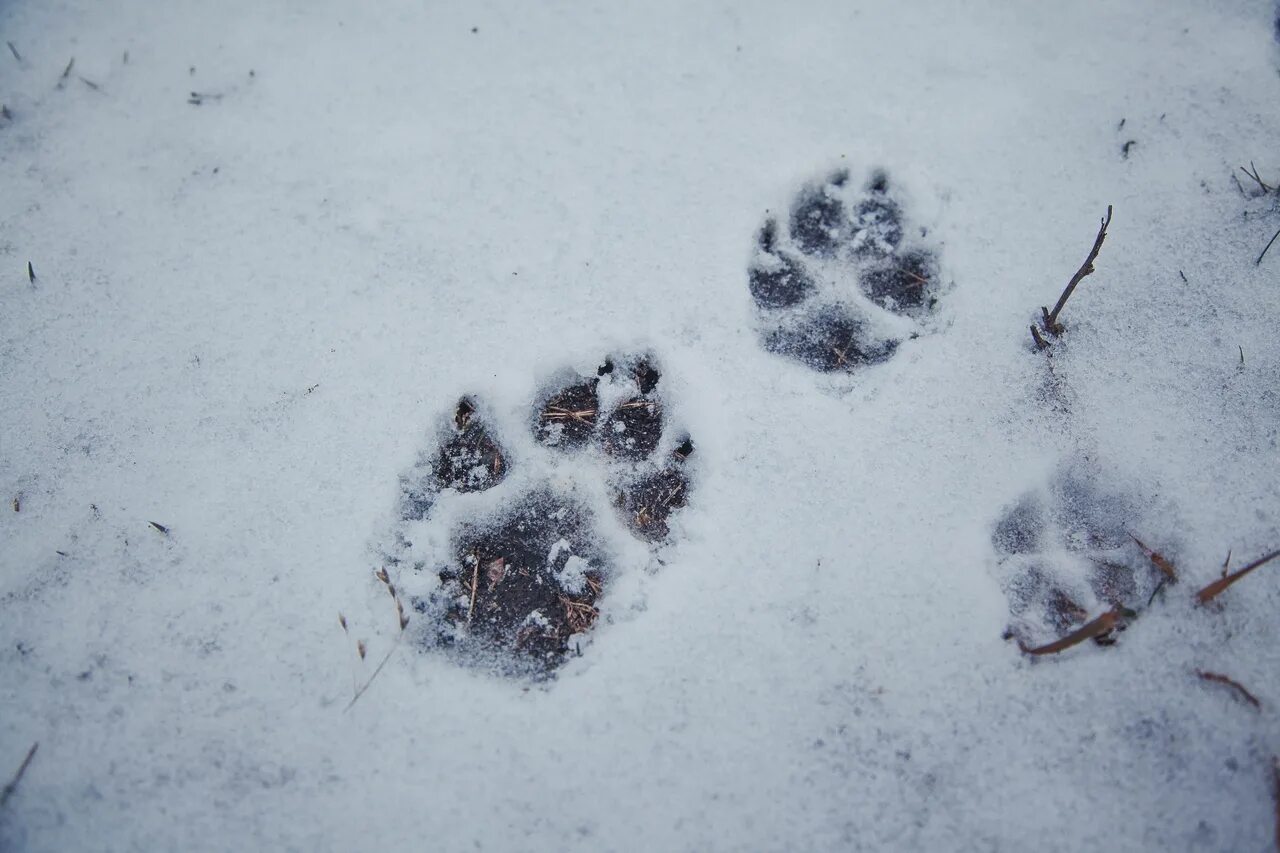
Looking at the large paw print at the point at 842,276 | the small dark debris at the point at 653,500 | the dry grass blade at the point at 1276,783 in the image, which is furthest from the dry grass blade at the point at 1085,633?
the small dark debris at the point at 653,500

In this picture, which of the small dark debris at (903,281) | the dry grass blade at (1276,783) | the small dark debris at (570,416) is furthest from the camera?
the small dark debris at (903,281)

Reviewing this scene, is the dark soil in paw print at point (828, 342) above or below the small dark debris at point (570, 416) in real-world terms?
above

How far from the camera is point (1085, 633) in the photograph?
1593mm

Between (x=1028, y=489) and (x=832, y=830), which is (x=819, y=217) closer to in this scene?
(x=1028, y=489)

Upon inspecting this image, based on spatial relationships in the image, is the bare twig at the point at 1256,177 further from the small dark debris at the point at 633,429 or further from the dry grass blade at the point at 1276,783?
the small dark debris at the point at 633,429

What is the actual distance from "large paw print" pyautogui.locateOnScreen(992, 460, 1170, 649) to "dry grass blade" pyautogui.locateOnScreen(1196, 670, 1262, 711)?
0.20 m

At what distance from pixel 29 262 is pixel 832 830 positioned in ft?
9.71

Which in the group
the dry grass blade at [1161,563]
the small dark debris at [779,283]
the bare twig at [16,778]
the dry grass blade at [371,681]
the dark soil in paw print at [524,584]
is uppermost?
the small dark debris at [779,283]

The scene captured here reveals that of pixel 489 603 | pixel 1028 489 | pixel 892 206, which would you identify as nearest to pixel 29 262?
pixel 489 603

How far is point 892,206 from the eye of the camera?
2186 millimetres

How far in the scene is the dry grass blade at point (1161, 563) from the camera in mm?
1720

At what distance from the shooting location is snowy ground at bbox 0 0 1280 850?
5.31 feet

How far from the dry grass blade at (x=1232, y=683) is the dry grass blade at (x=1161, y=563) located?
0.23 metres

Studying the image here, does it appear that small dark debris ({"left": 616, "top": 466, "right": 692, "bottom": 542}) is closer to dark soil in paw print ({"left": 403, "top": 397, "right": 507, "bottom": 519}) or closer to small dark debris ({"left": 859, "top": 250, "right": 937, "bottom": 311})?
dark soil in paw print ({"left": 403, "top": 397, "right": 507, "bottom": 519})
